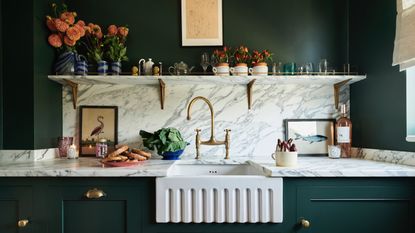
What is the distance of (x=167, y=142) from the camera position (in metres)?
2.15

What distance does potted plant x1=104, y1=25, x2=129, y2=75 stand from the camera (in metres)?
2.21

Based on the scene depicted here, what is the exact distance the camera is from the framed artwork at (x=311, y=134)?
238 cm

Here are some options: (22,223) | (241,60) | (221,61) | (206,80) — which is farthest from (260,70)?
(22,223)

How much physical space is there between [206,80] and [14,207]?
1.40 m

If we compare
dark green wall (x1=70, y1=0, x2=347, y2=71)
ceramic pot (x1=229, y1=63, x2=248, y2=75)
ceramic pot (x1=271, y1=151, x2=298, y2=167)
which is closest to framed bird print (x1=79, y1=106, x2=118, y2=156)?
dark green wall (x1=70, y1=0, x2=347, y2=71)

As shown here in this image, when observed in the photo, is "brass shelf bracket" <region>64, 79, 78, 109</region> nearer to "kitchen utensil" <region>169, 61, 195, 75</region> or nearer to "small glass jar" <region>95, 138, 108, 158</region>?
"small glass jar" <region>95, 138, 108, 158</region>

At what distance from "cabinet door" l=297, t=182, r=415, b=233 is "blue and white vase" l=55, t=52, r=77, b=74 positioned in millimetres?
1709

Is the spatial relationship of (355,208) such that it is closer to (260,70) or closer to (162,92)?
(260,70)

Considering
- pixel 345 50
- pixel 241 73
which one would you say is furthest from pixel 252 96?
pixel 345 50

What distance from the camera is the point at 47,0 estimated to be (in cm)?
221

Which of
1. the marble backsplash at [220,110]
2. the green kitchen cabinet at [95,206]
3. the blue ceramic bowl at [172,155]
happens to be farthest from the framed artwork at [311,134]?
the green kitchen cabinet at [95,206]

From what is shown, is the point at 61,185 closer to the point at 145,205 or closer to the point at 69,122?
the point at 145,205

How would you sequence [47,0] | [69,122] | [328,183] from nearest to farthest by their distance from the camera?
[328,183] → [47,0] → [69,122]

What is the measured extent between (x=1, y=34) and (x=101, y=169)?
118 centimetres
